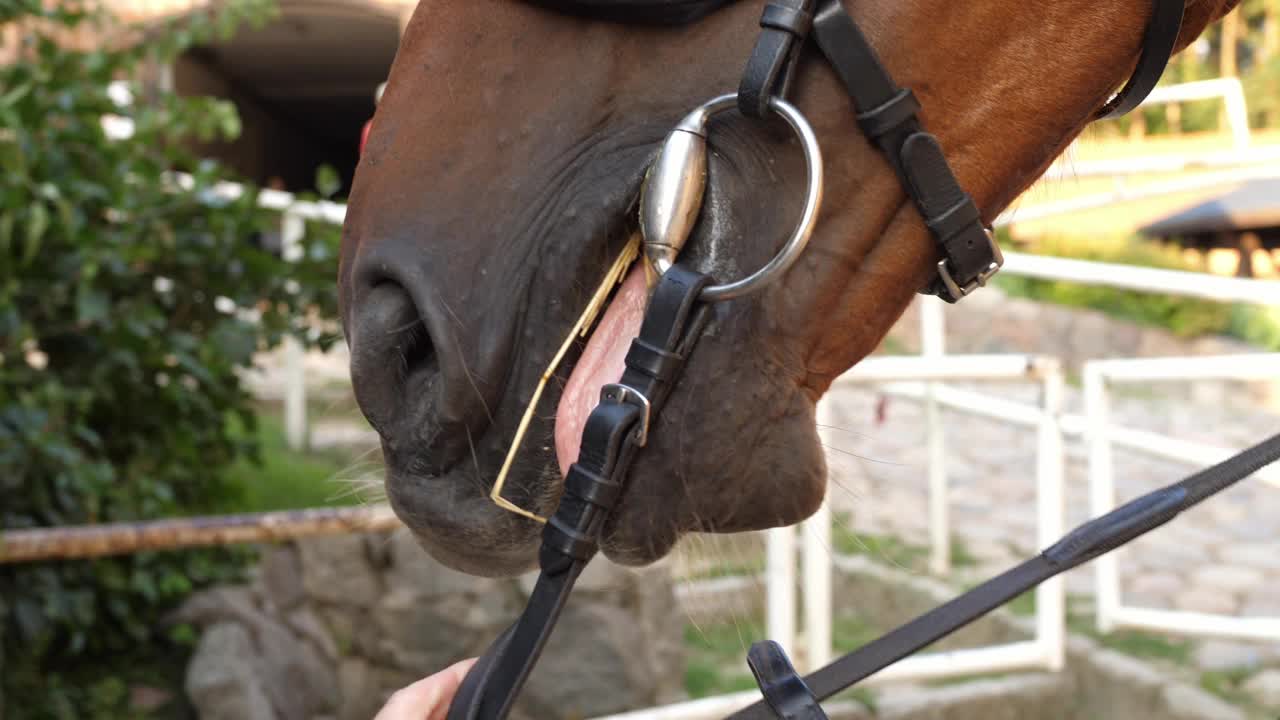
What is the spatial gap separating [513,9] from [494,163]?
14cm

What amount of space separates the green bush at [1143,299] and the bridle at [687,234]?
10.8 meters

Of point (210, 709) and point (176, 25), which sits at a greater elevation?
point (176, 25)

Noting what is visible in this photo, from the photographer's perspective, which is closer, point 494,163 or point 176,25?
point 494,163

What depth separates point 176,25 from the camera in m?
3.66

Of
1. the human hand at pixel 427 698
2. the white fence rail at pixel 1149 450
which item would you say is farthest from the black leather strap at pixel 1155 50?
the white fence rail at pixel 1149 450

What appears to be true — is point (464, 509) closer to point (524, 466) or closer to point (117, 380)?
point (524, 466)

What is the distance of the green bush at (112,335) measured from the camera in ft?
9.84

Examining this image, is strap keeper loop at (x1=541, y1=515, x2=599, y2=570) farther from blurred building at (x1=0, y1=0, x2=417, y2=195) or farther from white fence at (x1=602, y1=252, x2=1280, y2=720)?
blurred building at (x1=0, y1=0, x2=417, y2=195)

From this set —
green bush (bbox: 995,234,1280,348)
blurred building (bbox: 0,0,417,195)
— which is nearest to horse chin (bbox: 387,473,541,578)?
blurred building (bbox: 0,0,417,195)

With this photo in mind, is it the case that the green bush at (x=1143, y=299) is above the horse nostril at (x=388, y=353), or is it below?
below

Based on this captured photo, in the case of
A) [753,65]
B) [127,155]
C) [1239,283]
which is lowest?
[1239,283]

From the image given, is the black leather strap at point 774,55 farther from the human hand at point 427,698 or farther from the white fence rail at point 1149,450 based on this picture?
the white fence rail at point 1149,450

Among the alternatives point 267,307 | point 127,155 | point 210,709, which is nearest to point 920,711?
point 210,709

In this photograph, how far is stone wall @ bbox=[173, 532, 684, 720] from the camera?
3678 mm
